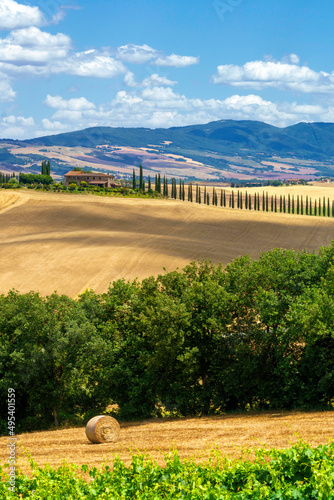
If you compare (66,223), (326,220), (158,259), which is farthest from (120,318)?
(326,220)

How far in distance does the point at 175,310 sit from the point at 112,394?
27.2 ft

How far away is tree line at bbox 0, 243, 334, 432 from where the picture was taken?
40.8 meters

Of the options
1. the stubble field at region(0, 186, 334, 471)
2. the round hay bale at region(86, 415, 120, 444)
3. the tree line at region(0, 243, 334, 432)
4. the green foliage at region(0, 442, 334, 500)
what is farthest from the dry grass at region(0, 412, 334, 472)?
the green foliage at region(0, 442, 334, 500)

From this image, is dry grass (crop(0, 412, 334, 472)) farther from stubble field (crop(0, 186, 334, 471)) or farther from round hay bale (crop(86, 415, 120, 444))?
round hay bale (crop(86, 415, 120, 444))

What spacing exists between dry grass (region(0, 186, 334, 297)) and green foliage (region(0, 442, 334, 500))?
54.7m

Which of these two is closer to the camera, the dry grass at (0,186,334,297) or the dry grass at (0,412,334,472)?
the dry grass at (0,412,334,472)

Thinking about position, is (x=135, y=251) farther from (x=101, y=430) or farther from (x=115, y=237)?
(x=101, y=430)

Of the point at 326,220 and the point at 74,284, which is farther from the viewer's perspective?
the point at 326,220

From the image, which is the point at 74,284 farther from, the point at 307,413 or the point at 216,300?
the point at 307,413

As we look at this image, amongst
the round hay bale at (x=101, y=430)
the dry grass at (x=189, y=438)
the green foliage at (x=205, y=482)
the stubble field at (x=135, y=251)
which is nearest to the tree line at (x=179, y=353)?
the stubble field at (x=135, y=251)

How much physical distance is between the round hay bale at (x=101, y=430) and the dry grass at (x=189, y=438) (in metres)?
0.42

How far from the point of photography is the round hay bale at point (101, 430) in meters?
30.7

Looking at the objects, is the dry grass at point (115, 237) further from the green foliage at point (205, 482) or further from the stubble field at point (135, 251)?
the green foliage at point (205, 482)

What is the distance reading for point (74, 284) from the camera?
250 ft
